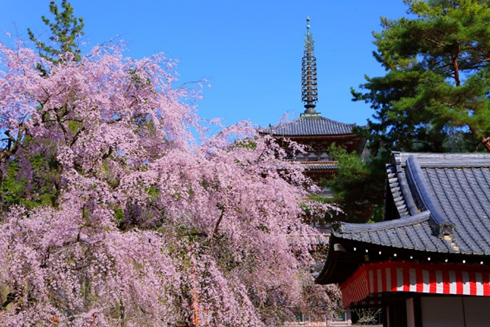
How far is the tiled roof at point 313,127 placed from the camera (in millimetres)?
33250

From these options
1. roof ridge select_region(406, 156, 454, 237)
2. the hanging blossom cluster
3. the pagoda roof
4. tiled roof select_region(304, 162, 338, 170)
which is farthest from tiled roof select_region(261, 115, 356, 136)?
roof ridge select_region(406, 156, 454, 237)

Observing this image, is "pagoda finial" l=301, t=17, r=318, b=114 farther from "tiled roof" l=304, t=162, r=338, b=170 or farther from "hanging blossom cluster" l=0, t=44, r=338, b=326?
"hanging blossom cluster" l=0, t=44, r=338, b=326

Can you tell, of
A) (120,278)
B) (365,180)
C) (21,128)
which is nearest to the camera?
(120,278)

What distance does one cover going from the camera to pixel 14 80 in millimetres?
9047

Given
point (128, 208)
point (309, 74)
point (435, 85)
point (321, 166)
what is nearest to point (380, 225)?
point (128, 208)

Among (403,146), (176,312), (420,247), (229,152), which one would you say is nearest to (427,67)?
(403,146)

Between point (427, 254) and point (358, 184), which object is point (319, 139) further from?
point (427, 254)

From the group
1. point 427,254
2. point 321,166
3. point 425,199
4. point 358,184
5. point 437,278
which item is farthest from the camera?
point 321,166

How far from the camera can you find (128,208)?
1019 centimetres

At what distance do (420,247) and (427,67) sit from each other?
16.9 m

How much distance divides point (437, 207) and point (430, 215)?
755 millimetres

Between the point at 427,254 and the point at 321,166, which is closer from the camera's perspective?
the point at 427,254

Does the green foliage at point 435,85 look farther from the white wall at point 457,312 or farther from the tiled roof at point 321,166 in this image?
the white wall at point 457,312

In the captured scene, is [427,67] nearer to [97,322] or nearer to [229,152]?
[229,152]
